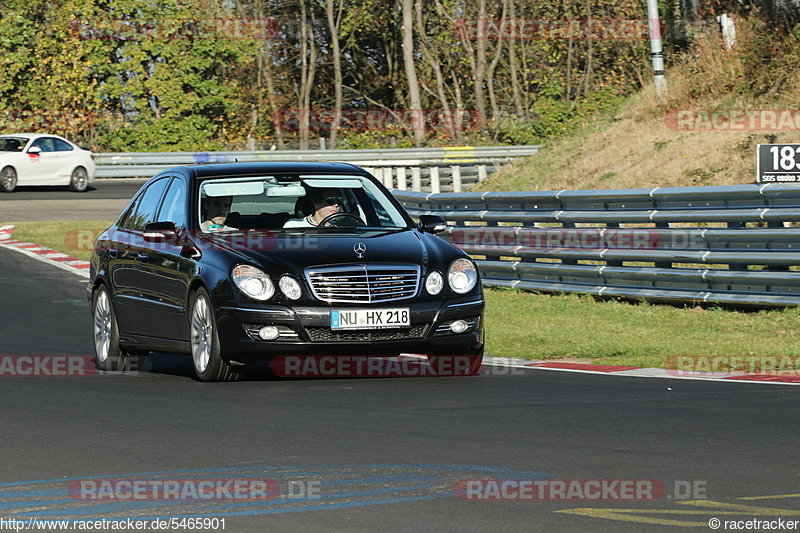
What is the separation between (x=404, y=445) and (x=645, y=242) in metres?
8.12

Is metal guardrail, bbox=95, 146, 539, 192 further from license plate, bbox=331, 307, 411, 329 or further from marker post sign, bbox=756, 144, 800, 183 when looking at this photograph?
license plate, bbox=331, 307, 411, 329

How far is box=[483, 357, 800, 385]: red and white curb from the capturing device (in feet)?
34.0

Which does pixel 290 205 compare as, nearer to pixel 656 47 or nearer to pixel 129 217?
pixel 129 217

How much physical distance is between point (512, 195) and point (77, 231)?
11465mm

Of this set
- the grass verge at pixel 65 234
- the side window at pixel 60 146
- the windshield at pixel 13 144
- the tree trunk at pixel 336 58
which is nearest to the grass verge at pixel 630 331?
the grass verge at pixel 65 234

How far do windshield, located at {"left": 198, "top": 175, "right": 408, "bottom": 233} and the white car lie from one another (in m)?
24.7

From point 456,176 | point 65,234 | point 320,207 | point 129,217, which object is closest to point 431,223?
point 320,207

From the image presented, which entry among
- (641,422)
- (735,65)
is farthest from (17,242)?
(641,422)

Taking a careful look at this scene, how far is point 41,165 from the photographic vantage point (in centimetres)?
3506

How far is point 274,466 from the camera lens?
6906 mm

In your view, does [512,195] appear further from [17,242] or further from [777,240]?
[17,242]

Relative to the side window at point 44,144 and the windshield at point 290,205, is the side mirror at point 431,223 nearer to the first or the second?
the windshield at point 290,205

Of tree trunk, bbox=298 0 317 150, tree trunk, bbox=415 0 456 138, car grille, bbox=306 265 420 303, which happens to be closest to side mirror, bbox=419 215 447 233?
car grille, bbox=306 265 420 303

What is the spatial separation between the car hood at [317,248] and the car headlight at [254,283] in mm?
72
